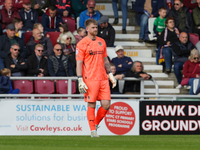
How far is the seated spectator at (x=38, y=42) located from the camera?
41.1 feet

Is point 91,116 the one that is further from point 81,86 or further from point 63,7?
point 63,7

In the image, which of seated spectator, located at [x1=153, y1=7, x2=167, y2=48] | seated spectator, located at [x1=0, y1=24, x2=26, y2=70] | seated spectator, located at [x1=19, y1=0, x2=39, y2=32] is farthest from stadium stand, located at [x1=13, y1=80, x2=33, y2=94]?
seated spectator, located at [x1=153, y1=7, x2=167, y2=48]

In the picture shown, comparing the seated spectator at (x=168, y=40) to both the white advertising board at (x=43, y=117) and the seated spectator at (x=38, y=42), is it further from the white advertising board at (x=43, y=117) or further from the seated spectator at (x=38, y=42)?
the white advertising board at (x=43, y=117)

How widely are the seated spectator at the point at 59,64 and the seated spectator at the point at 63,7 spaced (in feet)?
9.15

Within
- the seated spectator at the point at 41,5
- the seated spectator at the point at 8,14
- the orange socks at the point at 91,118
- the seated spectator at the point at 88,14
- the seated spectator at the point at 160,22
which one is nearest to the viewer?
the orange socks at the point at 91,118

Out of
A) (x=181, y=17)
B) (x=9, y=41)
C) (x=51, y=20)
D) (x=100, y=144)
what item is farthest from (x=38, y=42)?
(x=100, y=144)

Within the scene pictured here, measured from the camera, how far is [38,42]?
1266 cm

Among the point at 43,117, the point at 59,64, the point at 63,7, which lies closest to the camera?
the point at 43,117

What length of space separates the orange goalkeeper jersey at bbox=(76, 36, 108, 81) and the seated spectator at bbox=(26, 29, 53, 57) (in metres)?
4.57

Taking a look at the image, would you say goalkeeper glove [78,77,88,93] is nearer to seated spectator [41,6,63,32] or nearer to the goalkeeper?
the goalkeeper

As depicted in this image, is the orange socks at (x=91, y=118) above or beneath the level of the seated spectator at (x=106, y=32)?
beneath

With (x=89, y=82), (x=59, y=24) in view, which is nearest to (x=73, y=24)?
(x=59, y=24)

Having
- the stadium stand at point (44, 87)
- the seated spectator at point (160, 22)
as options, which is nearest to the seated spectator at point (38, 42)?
the stadium stand at point (44, 87)

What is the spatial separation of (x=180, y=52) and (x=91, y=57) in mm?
5688
